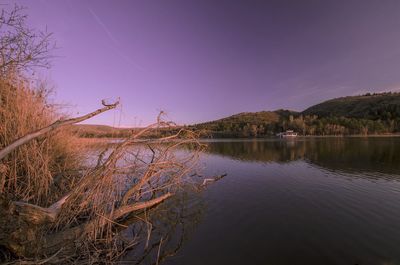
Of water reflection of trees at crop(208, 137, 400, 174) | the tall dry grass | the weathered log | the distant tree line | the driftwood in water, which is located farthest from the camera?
the distant tree line

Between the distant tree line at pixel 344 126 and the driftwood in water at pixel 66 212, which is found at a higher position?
the distant tree line at pixel 344 126

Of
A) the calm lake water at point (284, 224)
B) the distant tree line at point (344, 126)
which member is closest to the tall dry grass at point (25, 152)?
the calm lake water at point (284, 224)

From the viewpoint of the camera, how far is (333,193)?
45.5 ft

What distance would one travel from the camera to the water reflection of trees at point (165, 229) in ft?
22.9

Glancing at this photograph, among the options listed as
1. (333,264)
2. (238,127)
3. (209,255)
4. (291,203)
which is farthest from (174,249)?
(238,127)

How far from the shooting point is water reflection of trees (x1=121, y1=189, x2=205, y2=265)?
6.97 m

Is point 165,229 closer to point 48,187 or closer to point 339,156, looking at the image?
point 48,187

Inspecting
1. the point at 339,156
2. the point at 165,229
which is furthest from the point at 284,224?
the point at 339,156

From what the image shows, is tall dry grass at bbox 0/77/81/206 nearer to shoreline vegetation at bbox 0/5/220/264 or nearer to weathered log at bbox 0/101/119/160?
shoreline vegetation at bbox 0/5/220/264

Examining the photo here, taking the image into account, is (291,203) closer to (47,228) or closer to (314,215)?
(314,215)

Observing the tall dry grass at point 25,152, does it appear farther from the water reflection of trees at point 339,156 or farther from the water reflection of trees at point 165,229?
the water reflection of trees at point 339,156

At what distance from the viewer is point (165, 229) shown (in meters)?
8.91

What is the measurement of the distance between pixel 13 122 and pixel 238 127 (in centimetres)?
15386

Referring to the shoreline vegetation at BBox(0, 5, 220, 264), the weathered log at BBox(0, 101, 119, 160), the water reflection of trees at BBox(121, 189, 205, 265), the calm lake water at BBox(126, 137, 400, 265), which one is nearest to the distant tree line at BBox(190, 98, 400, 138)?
the calm lake water at BBox(126, 137, 400, 265)
